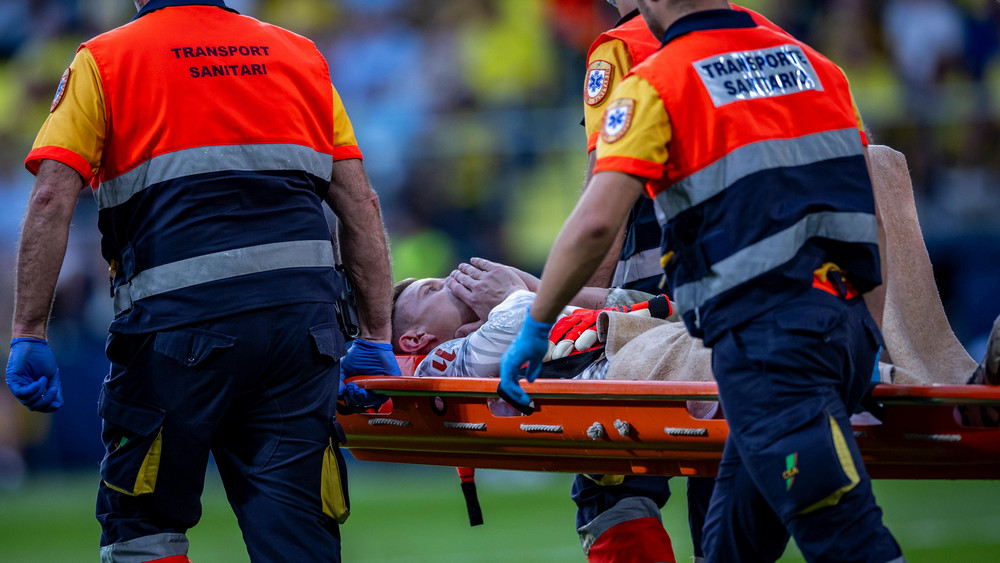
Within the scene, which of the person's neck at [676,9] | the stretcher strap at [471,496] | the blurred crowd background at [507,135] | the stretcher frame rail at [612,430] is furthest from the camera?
the blurred crowd background at [507,135]

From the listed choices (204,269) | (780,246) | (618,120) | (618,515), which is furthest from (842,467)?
(204,269)

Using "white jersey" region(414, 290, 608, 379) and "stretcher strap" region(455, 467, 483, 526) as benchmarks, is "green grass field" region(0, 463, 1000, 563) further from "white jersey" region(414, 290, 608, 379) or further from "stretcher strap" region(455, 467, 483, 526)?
"white jersey" region(414, 290, 608, 379)

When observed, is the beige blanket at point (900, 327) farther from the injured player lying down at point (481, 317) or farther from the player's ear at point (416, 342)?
the player's ear at point (416, 342)

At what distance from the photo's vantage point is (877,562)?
8.02 feet

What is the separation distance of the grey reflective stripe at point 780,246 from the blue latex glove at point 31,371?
1690mm

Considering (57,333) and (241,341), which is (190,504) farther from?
(57,333)

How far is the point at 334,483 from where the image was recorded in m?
3.20

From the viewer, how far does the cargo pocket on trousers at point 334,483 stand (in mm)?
3178

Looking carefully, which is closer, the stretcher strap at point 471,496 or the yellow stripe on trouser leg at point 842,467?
the yellow stripe on trouser leg at point 842,467

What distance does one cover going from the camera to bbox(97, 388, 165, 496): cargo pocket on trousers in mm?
3027

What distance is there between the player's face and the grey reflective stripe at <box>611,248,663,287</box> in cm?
68

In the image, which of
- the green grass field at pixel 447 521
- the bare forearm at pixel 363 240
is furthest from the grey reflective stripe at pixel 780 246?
the green grass field at pixel 447 521

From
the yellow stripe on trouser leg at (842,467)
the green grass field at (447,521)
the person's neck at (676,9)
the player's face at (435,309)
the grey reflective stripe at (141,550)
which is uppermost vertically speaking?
the person's neck at (676,9)

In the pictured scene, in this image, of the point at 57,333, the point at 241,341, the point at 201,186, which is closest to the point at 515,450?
the point at 241,341
